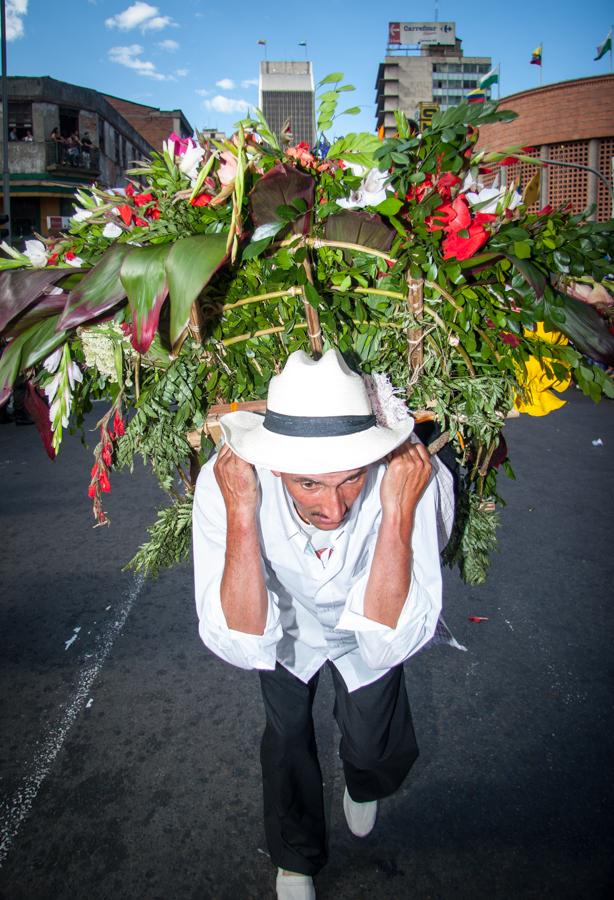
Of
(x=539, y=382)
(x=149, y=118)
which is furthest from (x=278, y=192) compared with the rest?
(x=149, y=118)

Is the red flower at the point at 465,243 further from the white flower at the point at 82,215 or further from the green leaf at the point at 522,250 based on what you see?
the white flower at the point at 82,215

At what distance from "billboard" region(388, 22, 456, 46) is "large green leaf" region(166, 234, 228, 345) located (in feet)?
390

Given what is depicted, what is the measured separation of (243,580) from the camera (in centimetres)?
198

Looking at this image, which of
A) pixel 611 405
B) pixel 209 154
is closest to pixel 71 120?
pixel 611 405

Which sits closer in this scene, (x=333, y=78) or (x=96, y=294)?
(x=96, y=294)

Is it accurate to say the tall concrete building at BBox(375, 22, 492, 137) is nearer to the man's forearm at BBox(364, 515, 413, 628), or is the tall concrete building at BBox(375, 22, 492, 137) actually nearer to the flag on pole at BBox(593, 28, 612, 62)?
the flag on pole at BBox(593, 28, 612, 62)

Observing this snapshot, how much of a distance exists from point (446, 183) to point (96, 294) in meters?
1.04

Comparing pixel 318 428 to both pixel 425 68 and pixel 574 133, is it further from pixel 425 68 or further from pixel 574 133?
pixel 425 68

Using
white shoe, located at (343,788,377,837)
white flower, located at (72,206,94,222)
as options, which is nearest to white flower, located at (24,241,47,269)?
white flower, located at (72,206,94,222)

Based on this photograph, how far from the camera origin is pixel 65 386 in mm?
2111

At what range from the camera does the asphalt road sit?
7.53 ft

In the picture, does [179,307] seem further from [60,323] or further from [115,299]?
[60,323]

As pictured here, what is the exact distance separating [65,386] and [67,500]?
15.1ft

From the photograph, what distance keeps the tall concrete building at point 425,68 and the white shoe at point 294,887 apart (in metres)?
104
